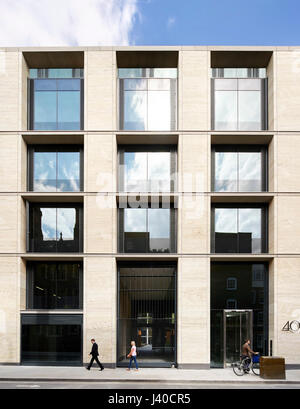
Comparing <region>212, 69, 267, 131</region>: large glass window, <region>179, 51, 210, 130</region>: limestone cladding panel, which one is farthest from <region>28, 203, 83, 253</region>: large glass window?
<region>212, 69, 267, 131</region>: large glass window

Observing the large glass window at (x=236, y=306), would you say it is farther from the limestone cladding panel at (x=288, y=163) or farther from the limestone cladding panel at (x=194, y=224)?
the limestone cladding panel at (x=288, y=163)

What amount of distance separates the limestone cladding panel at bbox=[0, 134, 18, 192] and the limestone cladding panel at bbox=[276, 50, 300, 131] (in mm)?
14350

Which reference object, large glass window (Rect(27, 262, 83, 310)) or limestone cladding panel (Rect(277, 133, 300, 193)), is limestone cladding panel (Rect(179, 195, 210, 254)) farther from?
large glass window (Rect(27, 262, 83, 310))

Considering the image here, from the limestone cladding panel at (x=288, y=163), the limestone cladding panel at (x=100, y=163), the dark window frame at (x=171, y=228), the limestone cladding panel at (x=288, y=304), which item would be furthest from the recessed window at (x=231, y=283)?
the limestone cladding panel at (x=100, y=163)

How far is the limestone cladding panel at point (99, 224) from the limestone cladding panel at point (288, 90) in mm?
10178

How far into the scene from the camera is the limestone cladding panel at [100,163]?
22.3m

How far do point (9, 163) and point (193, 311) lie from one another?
12557mm

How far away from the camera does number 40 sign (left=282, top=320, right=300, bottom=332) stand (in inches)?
844

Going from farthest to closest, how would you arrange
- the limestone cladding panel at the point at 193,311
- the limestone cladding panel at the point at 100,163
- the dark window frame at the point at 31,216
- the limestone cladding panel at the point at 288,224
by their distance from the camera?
1. the dark window frame at the point at 31,216
2. the limestone cladding panel at the point at 100,163
3. the limestone cladding panel at the point at 288,224
4. the limestone cladding panel at the point at 193,311

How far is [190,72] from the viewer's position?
22766 mm

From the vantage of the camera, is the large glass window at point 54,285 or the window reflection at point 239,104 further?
the window reflection at point 239,104

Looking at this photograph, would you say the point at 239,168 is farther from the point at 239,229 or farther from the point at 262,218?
the point at 239,229

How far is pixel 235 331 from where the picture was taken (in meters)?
22.5
